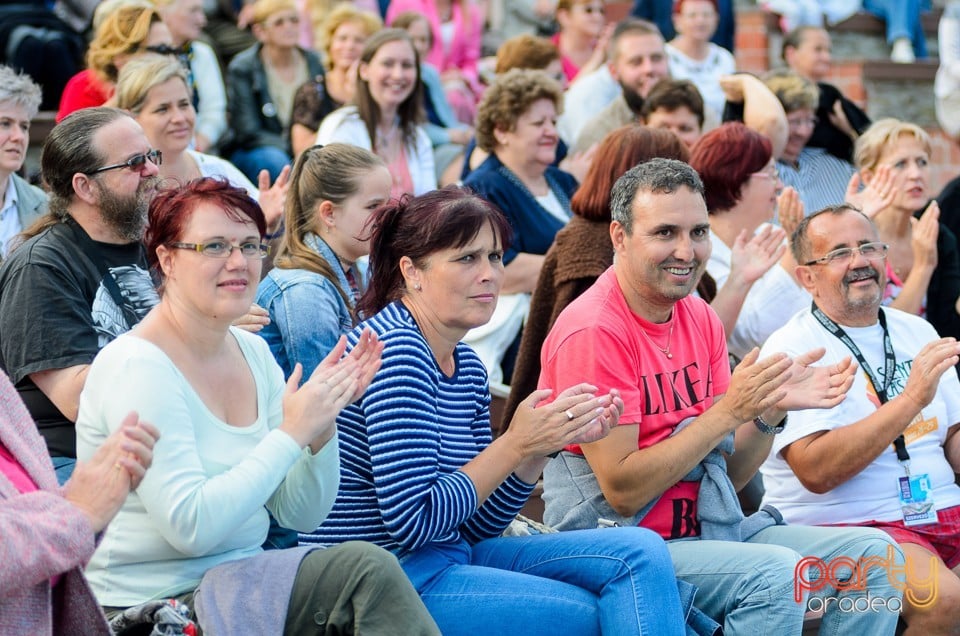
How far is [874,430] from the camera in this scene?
3.82 metres

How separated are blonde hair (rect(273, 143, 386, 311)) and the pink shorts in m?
1.77

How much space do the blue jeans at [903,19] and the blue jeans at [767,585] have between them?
302 inches

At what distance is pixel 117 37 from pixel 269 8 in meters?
1.63

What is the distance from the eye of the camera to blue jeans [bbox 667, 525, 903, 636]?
3.30 m

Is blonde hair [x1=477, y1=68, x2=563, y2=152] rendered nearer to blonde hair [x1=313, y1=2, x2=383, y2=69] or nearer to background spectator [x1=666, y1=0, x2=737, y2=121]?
blonde hair [x1=313, y1=2, x2=383, y2=69]

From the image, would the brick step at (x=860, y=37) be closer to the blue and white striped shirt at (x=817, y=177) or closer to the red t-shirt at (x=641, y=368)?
the blue and white striped shirt at (x=817, y=177)

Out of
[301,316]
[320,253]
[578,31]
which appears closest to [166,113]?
[320,253]

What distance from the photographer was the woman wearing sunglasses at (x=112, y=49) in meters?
5.55

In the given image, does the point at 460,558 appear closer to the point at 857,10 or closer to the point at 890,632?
the point at 890,632

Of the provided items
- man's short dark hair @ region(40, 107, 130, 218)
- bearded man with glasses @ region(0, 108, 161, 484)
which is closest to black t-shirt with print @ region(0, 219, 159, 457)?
bearded man with glasses @ region(0, 108, 161, 484)

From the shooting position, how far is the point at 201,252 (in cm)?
290

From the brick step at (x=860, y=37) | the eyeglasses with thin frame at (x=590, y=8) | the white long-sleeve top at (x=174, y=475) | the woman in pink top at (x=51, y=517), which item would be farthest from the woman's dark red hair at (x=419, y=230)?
the brick step at (x=860, y=37)

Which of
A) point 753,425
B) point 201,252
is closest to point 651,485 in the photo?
point 753,425

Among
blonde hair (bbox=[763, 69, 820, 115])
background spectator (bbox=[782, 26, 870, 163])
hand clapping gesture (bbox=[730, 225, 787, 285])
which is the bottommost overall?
hand clapping gesture (bbox=[730, 225, 787, 285])
